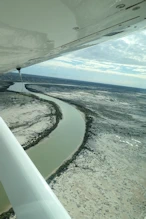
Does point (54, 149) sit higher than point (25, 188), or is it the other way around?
point (25, 188)

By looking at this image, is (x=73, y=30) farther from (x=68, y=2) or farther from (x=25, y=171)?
(x=25, y=171)

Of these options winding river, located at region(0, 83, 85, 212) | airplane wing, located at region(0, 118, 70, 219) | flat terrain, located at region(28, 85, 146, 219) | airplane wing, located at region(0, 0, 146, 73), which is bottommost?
flat terrain, located at region(28, 85, 146, 219)

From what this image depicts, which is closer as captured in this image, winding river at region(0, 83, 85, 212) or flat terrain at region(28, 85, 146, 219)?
flat terrain at region(28, 85, 146, 219)

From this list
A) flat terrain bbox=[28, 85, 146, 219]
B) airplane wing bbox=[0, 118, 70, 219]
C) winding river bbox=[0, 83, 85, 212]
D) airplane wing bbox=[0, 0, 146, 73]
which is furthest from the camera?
winding river bbox=[0, 83, 85, 212]

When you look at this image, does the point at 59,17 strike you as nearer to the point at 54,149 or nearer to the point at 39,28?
the point at 39,28

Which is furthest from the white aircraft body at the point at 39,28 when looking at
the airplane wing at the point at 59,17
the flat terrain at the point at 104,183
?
the flat terrain at the point at 104,183

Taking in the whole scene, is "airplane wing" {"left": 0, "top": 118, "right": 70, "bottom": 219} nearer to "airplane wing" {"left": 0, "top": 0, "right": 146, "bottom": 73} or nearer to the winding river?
"airplane wing" {"left": 0, "top": 0, "right": 146, "bottom": 73}

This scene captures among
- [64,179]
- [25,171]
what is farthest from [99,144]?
[25,171]

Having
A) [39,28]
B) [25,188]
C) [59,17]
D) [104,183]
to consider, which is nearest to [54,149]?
[104,183]

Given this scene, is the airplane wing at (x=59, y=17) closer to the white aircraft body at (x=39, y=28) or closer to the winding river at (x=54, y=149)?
the white aircraft body at (x=39, y=28)

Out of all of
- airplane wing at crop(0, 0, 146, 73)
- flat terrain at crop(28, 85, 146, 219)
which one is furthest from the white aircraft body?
flat terrain at crop(28, 85, 146, 219)
